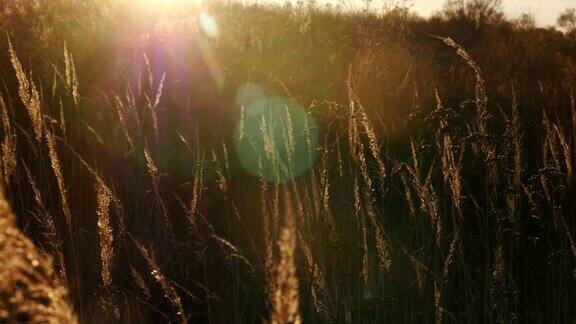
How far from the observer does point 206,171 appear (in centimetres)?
421

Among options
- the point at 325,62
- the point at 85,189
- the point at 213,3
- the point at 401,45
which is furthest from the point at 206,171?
the point at 213,3

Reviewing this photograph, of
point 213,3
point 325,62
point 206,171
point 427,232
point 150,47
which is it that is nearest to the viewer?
point 427,232

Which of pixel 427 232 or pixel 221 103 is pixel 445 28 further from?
pixel 427 232

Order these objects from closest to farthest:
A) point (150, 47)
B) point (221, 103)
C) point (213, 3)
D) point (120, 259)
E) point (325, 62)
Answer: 1. point (120, 259)
2. point (221, 103)
3. point (150, 47)
4. point (325, 62)
5. point (213, 3)

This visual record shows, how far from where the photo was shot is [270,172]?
11.4 feet

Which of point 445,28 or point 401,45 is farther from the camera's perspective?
point 445,28

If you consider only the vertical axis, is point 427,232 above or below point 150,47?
below

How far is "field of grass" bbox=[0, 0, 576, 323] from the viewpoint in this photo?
2.18m

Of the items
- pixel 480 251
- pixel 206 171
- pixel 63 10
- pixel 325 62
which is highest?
pixel 63 10

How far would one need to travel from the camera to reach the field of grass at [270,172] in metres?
2.18

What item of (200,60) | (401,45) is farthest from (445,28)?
(200,60)

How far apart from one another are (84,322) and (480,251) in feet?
7.11

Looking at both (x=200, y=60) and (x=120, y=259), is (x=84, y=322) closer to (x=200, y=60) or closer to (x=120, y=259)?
(x=120, y=259)

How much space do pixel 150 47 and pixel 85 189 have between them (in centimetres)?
248
